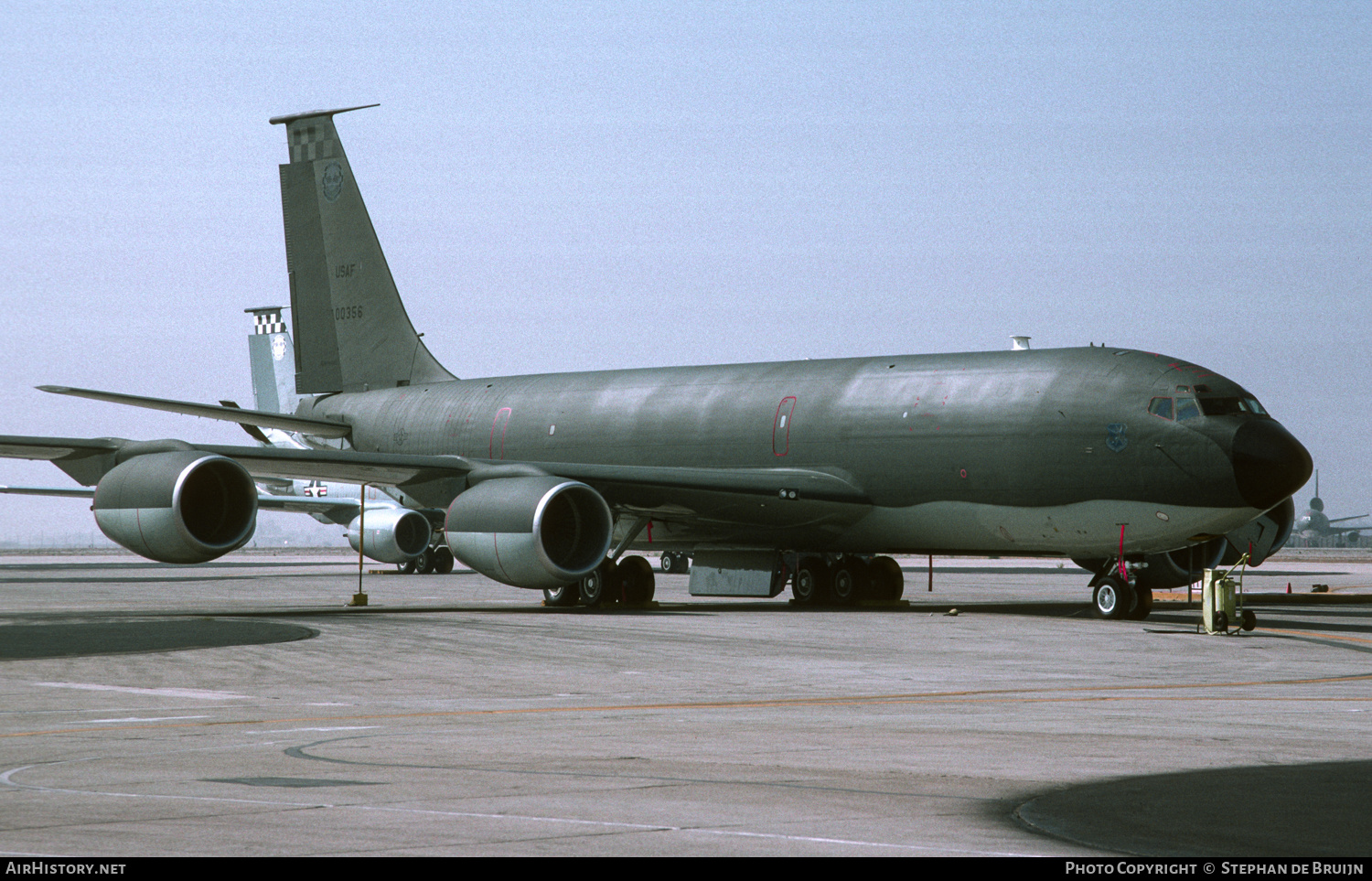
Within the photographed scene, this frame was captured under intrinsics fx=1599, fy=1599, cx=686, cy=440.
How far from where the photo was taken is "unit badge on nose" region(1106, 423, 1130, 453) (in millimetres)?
21984

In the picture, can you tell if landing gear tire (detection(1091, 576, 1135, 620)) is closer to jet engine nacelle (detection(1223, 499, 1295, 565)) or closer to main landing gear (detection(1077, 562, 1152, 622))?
main landing gear (detection(1077, 562, 1152, 622))

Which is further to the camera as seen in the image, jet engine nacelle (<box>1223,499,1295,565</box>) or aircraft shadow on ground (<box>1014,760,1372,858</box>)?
jet engine nacelle (<box>1223,499,1295,565</box>)

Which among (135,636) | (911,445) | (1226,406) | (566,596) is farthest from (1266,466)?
(135,636)

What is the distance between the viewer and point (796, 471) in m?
25.5

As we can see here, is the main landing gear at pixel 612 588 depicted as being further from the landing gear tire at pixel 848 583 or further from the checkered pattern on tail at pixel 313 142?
the checkered pattern on tail at pixel 313 142

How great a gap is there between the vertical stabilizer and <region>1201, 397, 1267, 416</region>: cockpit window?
1615 centimetres

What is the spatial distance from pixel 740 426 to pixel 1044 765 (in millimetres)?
18235

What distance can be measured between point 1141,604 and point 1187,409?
3200 mm

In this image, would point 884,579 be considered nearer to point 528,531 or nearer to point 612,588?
point 612,588

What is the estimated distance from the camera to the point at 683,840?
596 cm

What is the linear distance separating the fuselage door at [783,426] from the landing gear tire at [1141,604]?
5.88 m

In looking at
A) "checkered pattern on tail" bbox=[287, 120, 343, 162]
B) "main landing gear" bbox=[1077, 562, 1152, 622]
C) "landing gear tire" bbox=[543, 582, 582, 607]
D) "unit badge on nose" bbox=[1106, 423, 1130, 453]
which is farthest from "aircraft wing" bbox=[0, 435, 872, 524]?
"checkered pattern on tail" bbox=[287, 120, 343, 162]

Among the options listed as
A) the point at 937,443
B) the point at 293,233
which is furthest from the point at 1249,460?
the point at 293,233

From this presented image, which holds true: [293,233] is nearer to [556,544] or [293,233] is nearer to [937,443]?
[556,544]
